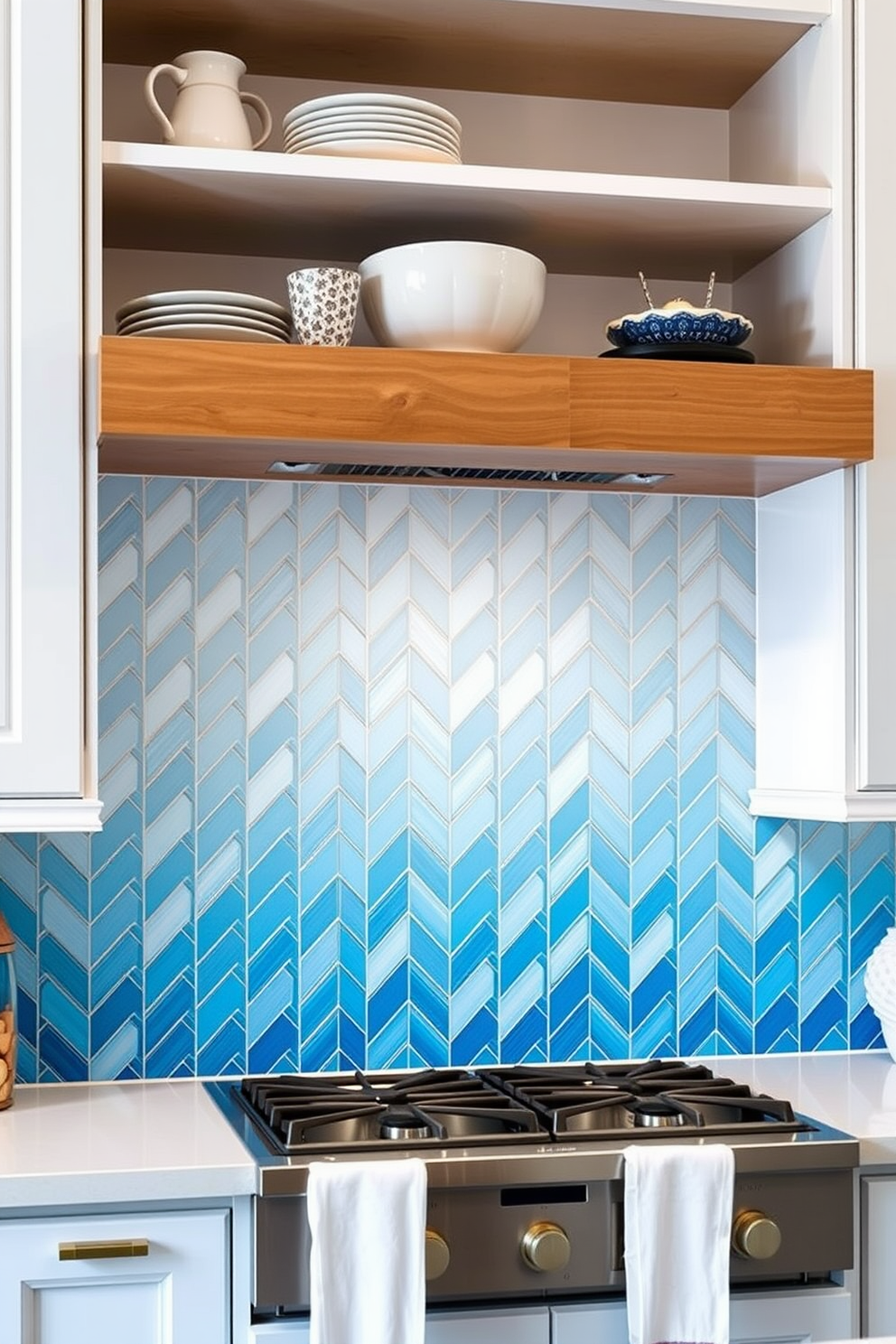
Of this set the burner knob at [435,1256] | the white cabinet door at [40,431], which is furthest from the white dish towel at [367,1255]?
the white cabinet door at [40,431]

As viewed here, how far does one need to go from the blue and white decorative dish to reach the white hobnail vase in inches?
37.6

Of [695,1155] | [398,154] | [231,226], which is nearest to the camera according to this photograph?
[695,1155]

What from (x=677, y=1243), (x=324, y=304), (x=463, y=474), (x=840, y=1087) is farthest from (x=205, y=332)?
(x=840, y=1087)

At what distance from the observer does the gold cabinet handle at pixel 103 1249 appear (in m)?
1.84

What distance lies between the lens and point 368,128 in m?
2.19

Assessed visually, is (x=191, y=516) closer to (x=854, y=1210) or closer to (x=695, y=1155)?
(x=695, y=1155)

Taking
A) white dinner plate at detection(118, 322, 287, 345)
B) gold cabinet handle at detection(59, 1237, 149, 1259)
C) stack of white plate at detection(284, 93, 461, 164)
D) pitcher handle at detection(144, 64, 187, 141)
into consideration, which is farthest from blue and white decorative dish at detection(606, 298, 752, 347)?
gold cabinet handle at detection(59, 1237, 149, 1259)

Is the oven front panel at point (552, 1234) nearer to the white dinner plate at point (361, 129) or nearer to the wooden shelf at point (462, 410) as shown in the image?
the wooden shelf at point (462, 410)

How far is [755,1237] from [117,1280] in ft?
2.45

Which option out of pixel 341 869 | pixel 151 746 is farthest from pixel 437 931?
pixel 151 746

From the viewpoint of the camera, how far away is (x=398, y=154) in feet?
7.20

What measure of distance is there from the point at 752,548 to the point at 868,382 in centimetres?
44

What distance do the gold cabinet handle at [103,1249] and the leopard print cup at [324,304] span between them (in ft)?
3.73

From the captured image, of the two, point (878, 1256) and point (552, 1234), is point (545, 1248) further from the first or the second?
point (878, 1256)
